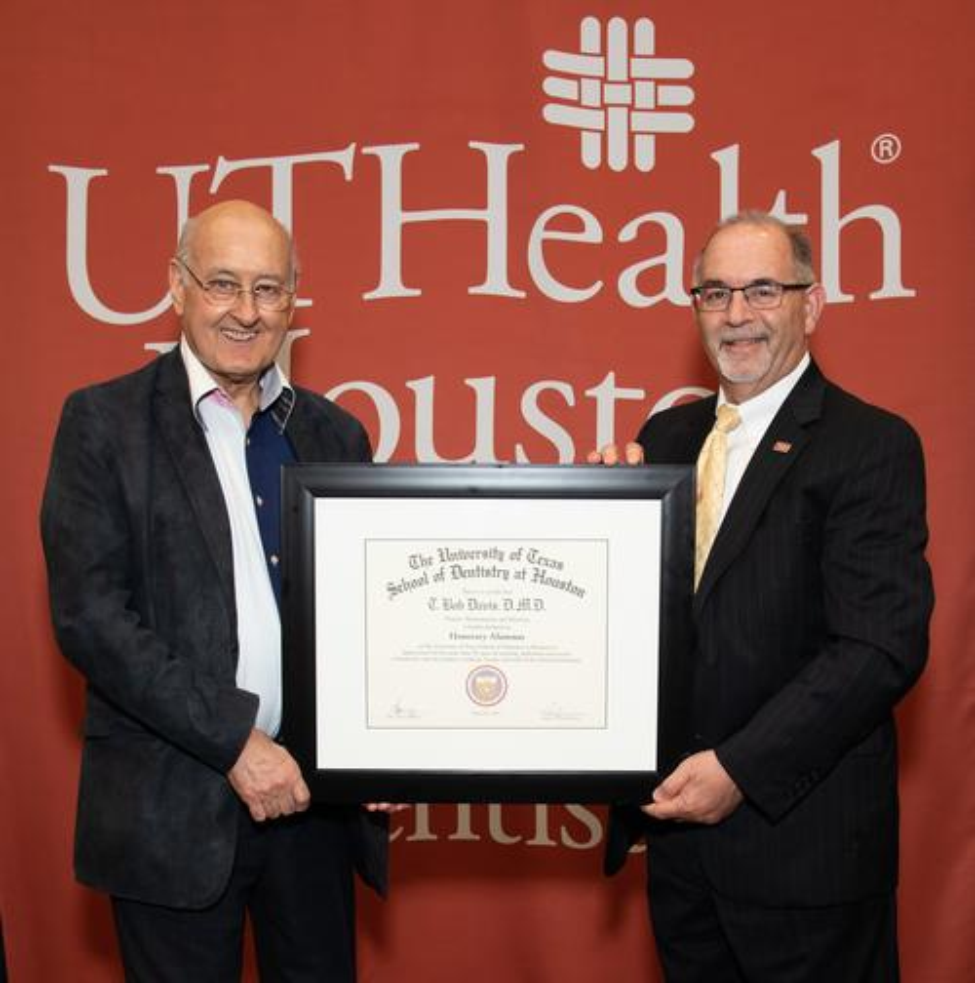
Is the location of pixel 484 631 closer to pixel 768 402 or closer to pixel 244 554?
pixel 244 554

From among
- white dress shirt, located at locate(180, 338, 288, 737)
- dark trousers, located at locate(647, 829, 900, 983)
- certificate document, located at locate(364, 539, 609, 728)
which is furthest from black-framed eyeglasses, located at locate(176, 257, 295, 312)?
dark trousers, located at locate(647, 829, 900, 983)

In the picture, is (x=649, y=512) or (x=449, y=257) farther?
(x=449, y=257)

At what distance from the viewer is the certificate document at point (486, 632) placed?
67.2 inches

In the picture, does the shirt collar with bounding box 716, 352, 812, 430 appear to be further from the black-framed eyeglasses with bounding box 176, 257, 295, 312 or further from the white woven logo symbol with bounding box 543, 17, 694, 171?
the white woven logo symbol with bounding box 543, 17, 694, 171

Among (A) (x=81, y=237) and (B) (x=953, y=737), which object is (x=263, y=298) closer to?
(A) (x=81, y=237)

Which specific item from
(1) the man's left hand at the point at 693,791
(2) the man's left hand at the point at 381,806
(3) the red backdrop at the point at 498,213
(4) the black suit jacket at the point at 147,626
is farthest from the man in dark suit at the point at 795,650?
(3) the red backdrop at the point at 498,213

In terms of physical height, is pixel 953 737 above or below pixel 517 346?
below

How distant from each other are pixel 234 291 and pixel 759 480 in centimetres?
94

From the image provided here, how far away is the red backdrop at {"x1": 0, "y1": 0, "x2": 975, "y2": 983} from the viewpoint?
106 inches

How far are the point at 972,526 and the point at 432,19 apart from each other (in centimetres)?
184

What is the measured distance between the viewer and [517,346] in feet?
9.12

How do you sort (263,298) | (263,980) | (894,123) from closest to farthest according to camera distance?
(263,298) < (263,980) < (894,123)

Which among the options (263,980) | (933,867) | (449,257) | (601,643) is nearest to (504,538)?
(601,643)

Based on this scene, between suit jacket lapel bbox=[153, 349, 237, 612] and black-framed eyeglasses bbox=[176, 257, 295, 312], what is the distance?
0.53 feet
